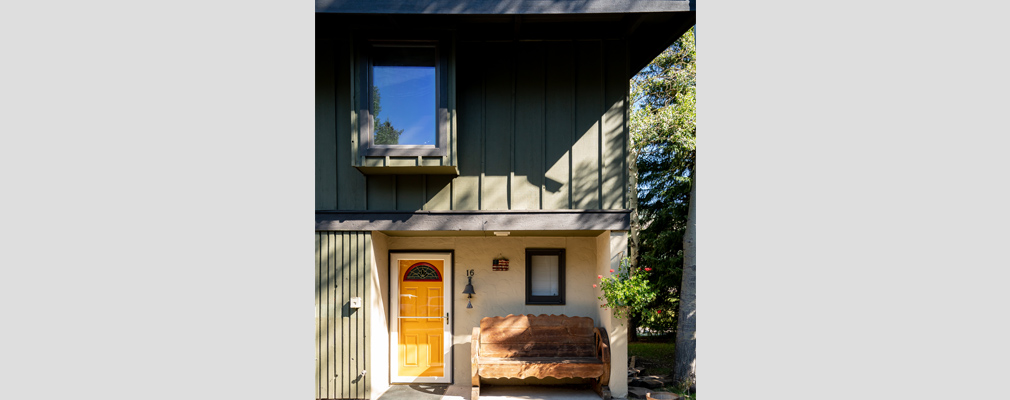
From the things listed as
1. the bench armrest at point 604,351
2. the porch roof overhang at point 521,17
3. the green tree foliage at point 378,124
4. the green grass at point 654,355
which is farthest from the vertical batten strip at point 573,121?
the green grass at point 654,355

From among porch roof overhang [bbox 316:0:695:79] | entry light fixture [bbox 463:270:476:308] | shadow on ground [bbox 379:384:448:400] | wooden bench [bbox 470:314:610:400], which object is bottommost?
shadow on ground [bbox 379:384:448:400]

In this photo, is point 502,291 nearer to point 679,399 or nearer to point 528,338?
point 528,338

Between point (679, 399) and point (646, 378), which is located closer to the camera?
point (679, 399)

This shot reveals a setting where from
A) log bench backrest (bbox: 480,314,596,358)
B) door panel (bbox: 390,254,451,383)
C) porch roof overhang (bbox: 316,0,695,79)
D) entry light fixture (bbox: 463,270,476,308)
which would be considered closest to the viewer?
porch roof overhang (bbox: 316,0,695,79)

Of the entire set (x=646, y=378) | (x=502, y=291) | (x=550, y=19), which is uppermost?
(x=550, y=19)

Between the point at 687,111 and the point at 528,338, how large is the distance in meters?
6.12

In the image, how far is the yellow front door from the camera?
766cm

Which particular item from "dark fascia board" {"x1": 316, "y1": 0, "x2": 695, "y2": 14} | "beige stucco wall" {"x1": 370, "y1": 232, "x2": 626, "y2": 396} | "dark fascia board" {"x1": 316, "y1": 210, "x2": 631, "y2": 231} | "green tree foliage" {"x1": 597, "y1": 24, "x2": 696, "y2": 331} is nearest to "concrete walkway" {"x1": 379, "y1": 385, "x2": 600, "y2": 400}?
"beige stucco wall" {"x1": 370, "y1": 232, "x2": 626, "y2": 396}

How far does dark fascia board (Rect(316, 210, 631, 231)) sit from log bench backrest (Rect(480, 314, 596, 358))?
4.74ft

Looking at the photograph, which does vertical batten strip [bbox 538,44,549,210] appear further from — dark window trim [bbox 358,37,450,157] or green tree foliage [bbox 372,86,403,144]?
green tree foliage [bbox 372,86,403,144]

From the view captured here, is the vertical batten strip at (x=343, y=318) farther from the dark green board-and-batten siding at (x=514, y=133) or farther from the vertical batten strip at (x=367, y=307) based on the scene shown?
the dark green board-and-batten siding at (x=514, y=133)

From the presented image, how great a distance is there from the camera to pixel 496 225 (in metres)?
6.50

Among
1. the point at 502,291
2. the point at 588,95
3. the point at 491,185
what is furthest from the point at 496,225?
the point at 588,95

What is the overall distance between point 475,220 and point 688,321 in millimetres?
3959
